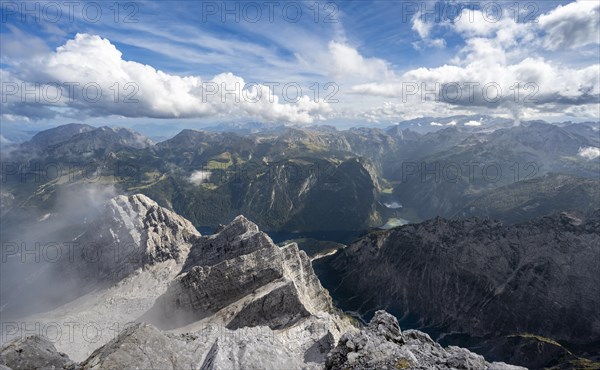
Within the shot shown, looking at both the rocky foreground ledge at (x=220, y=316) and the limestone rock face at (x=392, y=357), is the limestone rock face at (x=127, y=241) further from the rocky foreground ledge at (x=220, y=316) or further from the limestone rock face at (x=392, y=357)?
the limestone rock face at (x=392, y=357)

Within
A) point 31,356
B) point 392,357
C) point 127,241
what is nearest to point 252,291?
point 31,356

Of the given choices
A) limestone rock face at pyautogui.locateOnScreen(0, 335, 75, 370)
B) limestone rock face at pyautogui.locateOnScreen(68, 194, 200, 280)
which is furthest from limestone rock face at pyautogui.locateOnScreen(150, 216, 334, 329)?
limestone rock face at pyautogui.locateOnScreen(0, 335, 75, 370)

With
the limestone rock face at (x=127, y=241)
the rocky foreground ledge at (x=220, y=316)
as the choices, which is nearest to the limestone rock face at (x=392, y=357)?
the rocky foreground ledge at (x=220, y=316)

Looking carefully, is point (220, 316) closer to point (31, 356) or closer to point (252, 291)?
point (252, 291)

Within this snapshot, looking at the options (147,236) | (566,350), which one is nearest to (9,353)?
(147,236)

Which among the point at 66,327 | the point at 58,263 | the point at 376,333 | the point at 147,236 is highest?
the point at 376,333

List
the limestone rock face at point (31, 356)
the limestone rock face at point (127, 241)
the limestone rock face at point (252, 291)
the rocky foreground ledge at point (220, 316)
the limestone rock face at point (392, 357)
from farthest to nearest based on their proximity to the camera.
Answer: the limestone rock face at point (127, 241), the limestone rock face at point (252, 291), the limestone rock face at point (31, 356), the rocky foreground ledge at point (220, 316), the limestone rock face at point (392, 357)

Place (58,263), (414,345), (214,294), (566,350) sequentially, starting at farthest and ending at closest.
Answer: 1. (566,350)
2. (58,263)
3. (214,294)
4. (414,345)

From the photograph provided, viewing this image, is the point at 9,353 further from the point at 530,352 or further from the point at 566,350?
the point at 566,350
